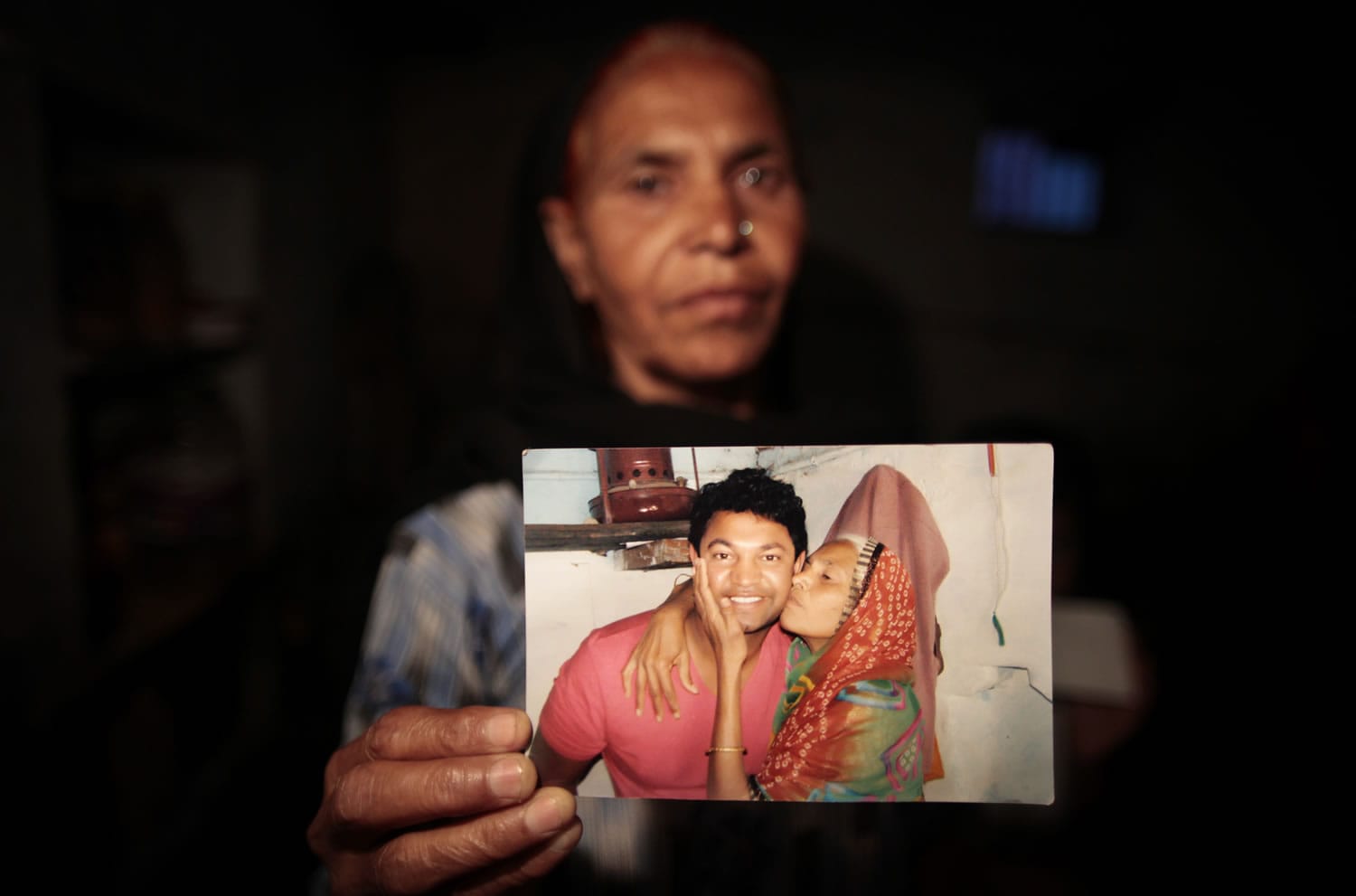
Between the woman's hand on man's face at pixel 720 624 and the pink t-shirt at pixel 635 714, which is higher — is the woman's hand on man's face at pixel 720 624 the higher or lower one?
the higher one

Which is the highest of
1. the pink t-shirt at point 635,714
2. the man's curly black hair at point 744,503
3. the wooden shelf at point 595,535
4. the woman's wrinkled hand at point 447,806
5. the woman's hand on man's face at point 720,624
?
the man's curly black hair at point 744,503

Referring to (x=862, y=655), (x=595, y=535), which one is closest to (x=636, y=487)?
(x=595, y=535)

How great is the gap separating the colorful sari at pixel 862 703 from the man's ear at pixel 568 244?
0.33m

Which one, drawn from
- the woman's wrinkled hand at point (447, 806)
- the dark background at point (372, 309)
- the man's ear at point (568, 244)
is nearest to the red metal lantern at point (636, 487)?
the woman's wrinkled hand at point (447, 806)

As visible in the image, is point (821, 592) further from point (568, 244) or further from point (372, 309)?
point (372, 309)

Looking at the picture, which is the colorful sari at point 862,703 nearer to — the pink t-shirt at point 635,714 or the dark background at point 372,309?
the pink t-shirt at point 635,714

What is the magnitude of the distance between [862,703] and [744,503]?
114mm

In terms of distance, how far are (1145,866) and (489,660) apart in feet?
1.62

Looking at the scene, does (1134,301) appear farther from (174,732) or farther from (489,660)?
(174,732)

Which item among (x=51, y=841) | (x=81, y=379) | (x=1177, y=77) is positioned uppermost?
(x=1177, y=77)

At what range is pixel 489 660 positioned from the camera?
0.47 m

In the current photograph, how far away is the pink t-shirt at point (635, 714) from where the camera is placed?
35 centimetres

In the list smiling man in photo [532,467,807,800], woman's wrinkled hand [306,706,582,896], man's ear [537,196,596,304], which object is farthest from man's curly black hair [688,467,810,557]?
man's ear [537,196,596,304]

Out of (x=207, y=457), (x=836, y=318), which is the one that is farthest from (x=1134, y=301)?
(x=207, y=457)
